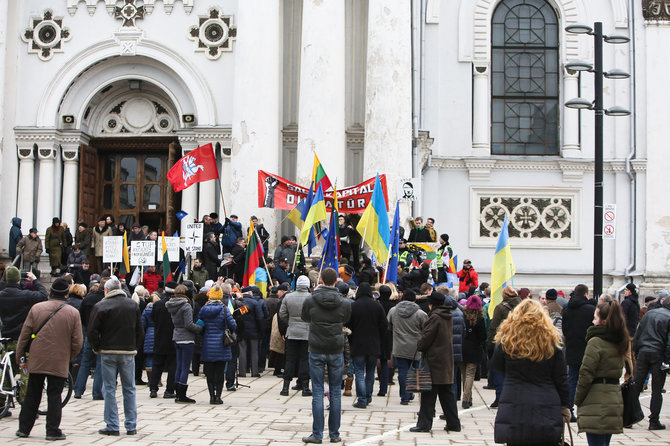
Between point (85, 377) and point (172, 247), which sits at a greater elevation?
point (172, 247)

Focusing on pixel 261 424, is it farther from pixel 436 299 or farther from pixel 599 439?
pixel 599 439

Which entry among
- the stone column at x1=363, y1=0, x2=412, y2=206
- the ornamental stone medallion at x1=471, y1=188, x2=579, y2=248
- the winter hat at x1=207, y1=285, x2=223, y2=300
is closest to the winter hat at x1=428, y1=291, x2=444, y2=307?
the winter hat at x1=207, y1=285, x2=223, y2=300

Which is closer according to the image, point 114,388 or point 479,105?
point 114,388

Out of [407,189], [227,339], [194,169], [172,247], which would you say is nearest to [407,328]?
[227,339]

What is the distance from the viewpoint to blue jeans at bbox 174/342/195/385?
48.4 ft

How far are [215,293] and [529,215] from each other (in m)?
14.5

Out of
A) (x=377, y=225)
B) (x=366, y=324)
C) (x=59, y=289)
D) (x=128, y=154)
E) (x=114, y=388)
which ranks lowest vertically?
(x=114, y=388)

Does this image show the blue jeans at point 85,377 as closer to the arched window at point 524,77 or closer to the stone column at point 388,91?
the stone column at point 388,91

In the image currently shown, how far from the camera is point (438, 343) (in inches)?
506

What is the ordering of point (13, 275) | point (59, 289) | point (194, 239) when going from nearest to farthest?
point (59, 289)
point (13, 275)
point (194, 239)

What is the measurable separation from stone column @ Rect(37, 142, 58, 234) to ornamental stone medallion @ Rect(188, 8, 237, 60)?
15.2ft

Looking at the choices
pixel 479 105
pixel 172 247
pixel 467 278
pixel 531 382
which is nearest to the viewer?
pixel 531 382

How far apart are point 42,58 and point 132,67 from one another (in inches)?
91.8

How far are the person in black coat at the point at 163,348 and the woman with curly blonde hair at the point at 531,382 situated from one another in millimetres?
8630
